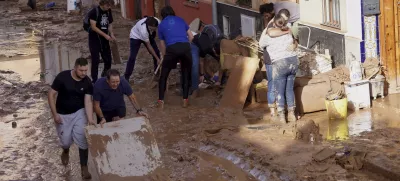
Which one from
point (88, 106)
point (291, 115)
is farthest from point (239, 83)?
point (88, 106)

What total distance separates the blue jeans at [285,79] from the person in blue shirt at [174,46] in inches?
82.7

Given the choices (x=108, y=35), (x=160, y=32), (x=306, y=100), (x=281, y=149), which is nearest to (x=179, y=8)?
(x=108, y=35)

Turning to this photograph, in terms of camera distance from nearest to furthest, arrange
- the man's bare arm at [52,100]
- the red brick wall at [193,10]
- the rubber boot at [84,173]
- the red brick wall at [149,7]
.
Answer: the man's bare arm at [52,100] < the rubber boot at [84,173] < the red brick wall at [193,10] < the red brick wall at [149,7]

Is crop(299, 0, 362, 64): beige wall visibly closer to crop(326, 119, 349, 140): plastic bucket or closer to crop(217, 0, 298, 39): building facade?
crop(326, 119, 349, 140): plastic bucket

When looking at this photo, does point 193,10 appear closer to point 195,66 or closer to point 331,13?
point 331,13

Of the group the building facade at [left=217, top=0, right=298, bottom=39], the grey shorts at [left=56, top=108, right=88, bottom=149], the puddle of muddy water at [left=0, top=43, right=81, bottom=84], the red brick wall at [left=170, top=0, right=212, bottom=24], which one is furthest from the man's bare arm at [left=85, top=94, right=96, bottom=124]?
the red brick wall at [left=170, top=0, right=212, bottom=24]

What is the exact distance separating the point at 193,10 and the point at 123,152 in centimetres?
1325

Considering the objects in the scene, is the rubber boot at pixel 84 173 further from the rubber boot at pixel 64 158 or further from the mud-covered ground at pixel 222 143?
the rubber boot at pixel 64 158

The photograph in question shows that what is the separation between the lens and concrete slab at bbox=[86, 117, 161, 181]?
918 cm

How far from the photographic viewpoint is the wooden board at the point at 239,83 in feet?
43.6

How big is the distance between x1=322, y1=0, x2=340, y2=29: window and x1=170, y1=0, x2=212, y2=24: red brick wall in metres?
6.38

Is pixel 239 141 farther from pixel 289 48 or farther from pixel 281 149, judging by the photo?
pixel 289 48

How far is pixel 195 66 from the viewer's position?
46.4 ft

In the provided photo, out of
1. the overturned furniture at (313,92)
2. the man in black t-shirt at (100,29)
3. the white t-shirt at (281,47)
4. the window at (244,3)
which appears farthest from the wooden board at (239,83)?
the window at (244,3)
